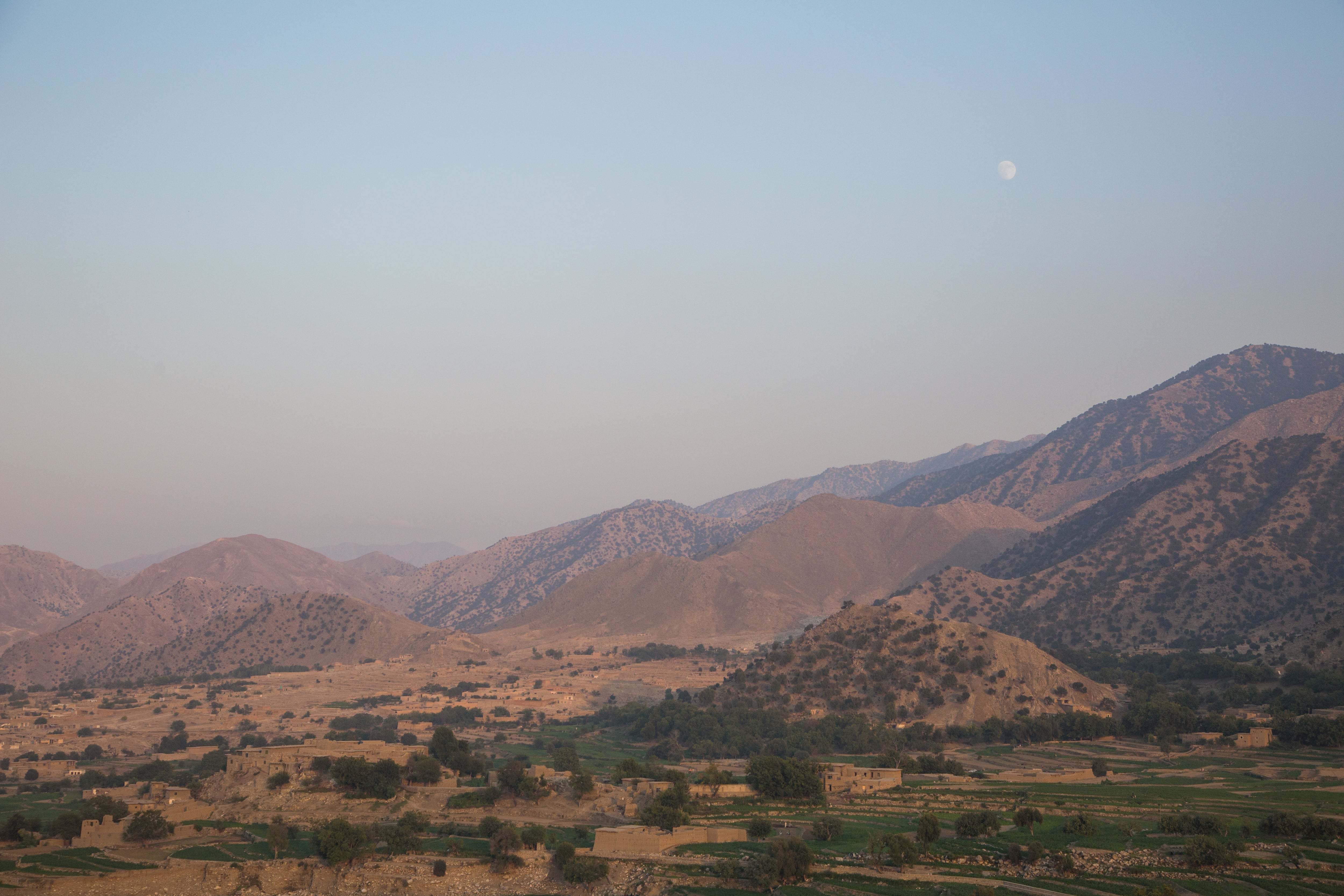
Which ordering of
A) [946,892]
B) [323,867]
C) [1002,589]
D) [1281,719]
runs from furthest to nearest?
[1002,589], [1281,719], [323,867], [946,892]

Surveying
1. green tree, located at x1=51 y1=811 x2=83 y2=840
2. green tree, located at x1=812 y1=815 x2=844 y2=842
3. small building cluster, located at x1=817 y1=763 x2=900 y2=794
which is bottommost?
small building cluster, located at x1=817 y1=763 x2=900 y2=794

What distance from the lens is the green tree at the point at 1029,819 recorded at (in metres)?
47.0

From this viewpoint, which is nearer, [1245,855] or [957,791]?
[1245,855]

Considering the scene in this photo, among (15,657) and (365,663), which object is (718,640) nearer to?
(365,663)

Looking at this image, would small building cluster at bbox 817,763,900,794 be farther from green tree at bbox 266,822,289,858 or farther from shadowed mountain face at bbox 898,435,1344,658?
shadowed mountain face at bbox 898,435,1344,658

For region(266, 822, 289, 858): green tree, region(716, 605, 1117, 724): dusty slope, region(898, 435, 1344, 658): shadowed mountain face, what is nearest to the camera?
region(266, 822, 289, 858): green tree

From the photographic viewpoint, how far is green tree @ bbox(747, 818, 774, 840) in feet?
162

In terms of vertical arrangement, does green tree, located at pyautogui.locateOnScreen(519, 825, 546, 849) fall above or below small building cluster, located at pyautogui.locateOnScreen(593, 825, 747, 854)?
above

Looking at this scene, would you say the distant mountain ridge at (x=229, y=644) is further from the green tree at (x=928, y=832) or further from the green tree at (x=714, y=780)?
the green tree at (x=928, y=832)

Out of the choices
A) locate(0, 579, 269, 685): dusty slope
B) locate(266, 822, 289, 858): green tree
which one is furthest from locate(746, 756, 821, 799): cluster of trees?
locate(0, 579, 269, 685): dusty slope

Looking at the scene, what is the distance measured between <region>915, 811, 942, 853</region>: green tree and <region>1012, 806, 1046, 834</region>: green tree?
166 inches

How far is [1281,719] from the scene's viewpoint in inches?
2980

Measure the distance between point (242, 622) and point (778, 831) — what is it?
160861 millimetres

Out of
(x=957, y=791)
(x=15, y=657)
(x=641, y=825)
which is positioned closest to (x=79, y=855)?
(x=641, y=825)
